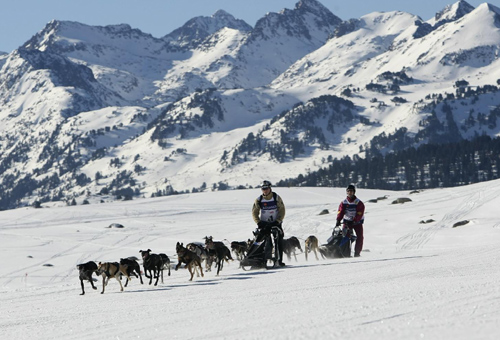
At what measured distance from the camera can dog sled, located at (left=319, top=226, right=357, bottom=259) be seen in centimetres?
1898

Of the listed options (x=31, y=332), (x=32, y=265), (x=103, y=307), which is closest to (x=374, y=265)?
(x=103, y=307)

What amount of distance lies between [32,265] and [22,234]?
26.6 meters

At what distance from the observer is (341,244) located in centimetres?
1919

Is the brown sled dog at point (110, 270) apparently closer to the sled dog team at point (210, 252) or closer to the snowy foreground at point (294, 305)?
the sled dog team at point (210, 252)

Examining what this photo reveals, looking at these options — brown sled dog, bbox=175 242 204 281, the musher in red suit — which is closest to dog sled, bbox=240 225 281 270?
brown sled dog, bbox=175 242 204 281

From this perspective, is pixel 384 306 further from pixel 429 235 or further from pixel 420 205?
pixel 420 205

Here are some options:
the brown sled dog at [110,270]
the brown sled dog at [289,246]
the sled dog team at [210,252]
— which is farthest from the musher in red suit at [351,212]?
the brown sled dog at [110,270]

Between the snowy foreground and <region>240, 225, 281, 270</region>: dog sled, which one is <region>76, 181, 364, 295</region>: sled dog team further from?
the snowy foreground

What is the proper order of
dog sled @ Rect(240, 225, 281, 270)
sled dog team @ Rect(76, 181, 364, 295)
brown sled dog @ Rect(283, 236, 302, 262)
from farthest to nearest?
brown sled dog @ Rect(283, 236, 302, 262)
dog sled @ Rect(240, 225, 281, 270)
sled dog team @ Rect(76, 181, 364, 295)

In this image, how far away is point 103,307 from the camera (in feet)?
36.4

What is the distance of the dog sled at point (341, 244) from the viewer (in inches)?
747

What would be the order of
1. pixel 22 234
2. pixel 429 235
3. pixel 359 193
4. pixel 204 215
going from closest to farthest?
pixel 429 235
pixel 22 234
pixel 204 215
pixel 359 193

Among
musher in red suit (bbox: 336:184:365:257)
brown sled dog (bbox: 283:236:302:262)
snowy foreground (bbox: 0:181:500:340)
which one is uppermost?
musher in red suit (bbox: 336:184:365:257)

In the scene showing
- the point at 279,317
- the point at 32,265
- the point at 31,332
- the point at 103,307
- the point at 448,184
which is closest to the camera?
the point at 279,317
